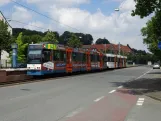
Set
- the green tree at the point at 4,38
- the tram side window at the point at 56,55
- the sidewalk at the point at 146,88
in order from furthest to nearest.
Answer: the green tree at the point at 4,38 → the tram side window at the point at 56,55 → the sidewalk at the point at 146,88

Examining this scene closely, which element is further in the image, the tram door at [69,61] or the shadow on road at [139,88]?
the tram door at [69,61]

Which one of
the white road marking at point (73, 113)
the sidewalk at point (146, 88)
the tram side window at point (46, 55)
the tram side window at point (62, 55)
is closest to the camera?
the white road marking at point (73, 113)

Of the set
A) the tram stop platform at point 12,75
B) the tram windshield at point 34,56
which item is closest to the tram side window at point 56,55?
the tram windshield at point 34,56

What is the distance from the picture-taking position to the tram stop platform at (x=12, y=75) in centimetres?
2736

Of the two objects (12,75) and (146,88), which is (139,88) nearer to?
(146,88)

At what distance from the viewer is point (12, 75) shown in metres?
29.3

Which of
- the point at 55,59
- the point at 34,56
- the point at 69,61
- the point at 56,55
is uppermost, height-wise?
the point at 56,55

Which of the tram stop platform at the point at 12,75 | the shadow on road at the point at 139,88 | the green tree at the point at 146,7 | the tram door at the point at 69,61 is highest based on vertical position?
the green tree at the point at 146,7

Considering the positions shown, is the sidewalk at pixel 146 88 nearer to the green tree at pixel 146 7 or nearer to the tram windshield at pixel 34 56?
the green tree at pixel 146 7

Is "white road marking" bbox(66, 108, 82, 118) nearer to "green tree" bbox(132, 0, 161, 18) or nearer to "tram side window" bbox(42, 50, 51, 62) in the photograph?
"green tree" bbox(132, 0, 161, 18)

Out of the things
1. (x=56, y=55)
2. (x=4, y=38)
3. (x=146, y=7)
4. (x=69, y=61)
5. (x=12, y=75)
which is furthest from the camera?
(x=4, y=38)

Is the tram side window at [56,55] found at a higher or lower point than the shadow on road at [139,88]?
higher

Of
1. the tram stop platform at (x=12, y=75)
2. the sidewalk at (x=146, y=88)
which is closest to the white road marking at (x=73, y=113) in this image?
the sidewalk at (x=146, y=88)

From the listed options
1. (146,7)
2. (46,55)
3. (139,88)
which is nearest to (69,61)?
(46,55)
